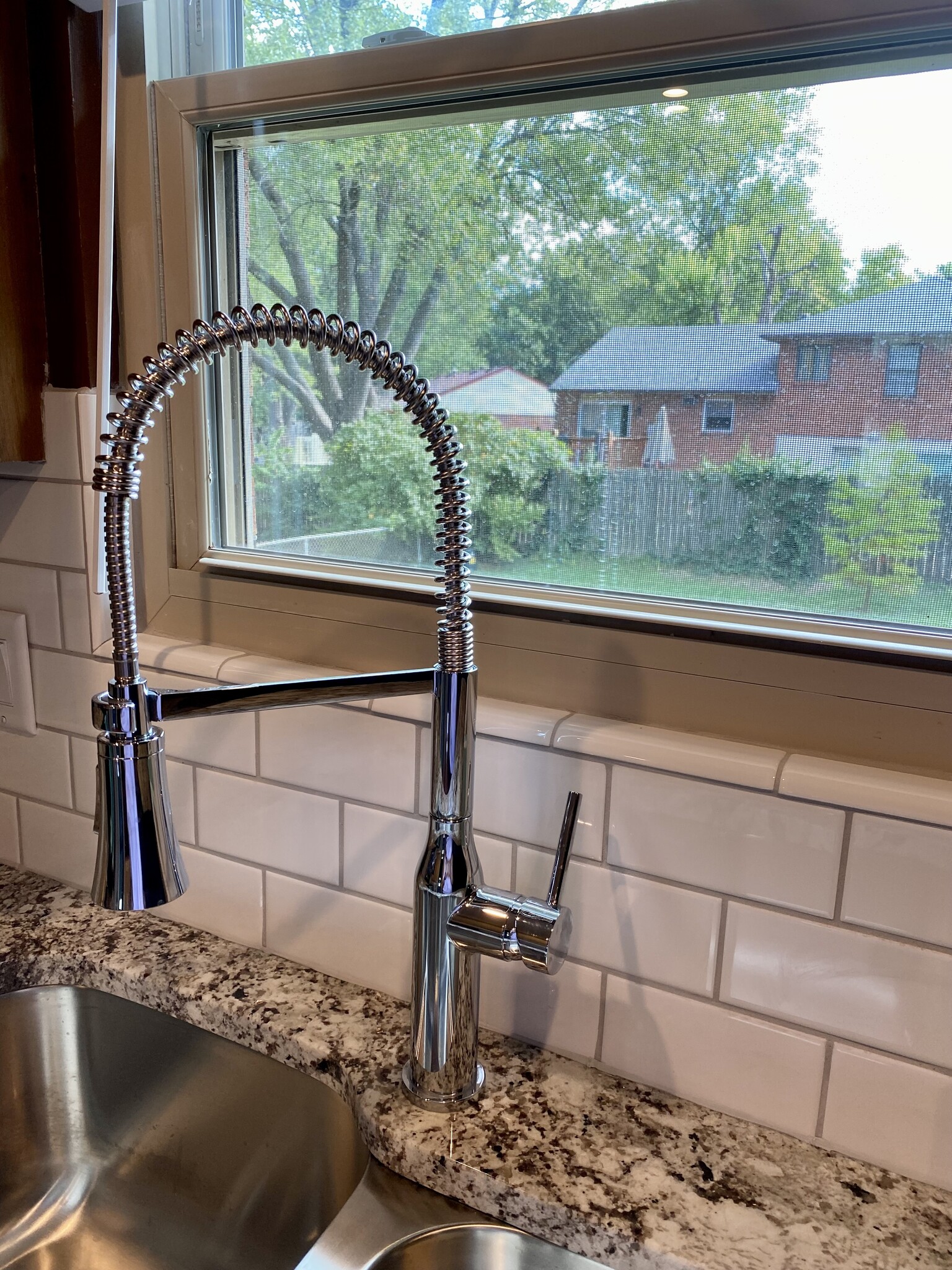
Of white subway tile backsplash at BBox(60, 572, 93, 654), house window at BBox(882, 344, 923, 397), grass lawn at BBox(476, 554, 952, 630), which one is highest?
house window at BBox(882, 344, 923, 397)

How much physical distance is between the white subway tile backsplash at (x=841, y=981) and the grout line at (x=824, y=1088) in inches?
0.6

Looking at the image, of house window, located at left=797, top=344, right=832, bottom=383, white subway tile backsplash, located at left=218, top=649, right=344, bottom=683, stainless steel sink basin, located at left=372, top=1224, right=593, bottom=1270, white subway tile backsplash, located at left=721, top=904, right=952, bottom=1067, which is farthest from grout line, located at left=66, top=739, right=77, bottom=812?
house window, located at left=797, top=344, right=832, bottom=383

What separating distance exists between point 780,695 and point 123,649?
1.53ft

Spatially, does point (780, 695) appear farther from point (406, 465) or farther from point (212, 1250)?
point (212, 1250)

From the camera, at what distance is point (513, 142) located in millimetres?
769

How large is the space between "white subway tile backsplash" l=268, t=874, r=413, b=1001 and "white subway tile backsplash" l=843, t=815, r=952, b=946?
1.22ft

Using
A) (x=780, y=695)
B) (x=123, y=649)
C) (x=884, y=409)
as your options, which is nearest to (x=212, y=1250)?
(x=123, y=649)

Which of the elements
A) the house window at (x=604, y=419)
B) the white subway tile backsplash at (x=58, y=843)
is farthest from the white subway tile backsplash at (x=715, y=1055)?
the white subway tile backsplash at (x=58, y=843)

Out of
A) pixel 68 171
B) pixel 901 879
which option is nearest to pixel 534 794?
pixel 901 879

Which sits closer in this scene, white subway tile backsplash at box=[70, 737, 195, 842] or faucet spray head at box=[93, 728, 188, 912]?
faucet spray head at box=[93, 728, 188, 912]

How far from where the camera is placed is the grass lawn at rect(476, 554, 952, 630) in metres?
0.68

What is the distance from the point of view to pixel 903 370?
26.0 inches

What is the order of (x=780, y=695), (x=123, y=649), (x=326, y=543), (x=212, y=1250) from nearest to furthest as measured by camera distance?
1. (x=123, y=649)
2. (x=780, y=695)
3. (x=212, y=1250)
4. (x=326, y=543)

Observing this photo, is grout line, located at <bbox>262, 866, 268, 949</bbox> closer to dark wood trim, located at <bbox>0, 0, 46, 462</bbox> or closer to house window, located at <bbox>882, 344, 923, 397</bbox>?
dark wood trim, located at <bbox>0, 0, 46, 462</bbox>
